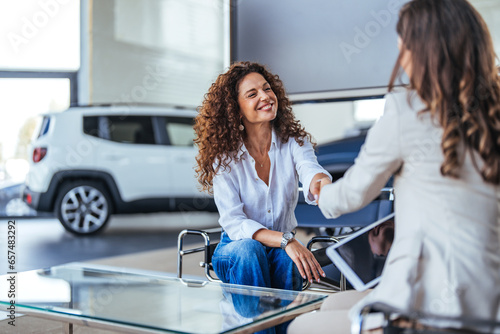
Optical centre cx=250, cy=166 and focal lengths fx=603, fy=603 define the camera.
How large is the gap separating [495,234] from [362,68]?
2884mm

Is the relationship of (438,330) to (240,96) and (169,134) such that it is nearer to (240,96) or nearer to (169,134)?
(240,96)

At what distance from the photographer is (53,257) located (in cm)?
445

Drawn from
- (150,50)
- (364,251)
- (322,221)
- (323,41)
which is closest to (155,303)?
(364,251)

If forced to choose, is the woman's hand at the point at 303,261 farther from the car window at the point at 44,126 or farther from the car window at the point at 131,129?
the car window at the point at 131,129

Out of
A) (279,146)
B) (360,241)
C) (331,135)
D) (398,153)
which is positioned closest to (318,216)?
(279,146)

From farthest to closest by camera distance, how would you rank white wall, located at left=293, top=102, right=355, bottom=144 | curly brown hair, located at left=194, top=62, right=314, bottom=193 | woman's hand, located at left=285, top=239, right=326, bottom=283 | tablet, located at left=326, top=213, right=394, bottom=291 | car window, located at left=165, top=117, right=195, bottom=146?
car window, located at left=165, top=117, right=195, bottom=146
white wall, located at left=293, top=102, right=355, bottom=144
curly brown hair, located at left=194, top=62, right=314, bottom=193
woman's hand, located at left=285, top=239, right=326, bottom=283
tablet, located at left=326, top=213, right=394, bottom=291

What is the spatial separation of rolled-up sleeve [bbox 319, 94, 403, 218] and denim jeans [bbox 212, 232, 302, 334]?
2.56ft

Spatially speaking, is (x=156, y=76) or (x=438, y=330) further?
(x=156, y=76)

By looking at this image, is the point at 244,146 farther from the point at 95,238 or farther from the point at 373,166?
the point at 95,238

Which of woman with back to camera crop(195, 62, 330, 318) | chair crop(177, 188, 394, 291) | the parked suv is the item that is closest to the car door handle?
the parked suv

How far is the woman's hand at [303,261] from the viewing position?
1976 mm

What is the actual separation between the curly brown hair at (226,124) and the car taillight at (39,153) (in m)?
2.75

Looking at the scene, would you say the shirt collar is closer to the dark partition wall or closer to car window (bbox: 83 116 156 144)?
the dark partition wall

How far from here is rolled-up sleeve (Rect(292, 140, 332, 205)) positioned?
6.87 feet
